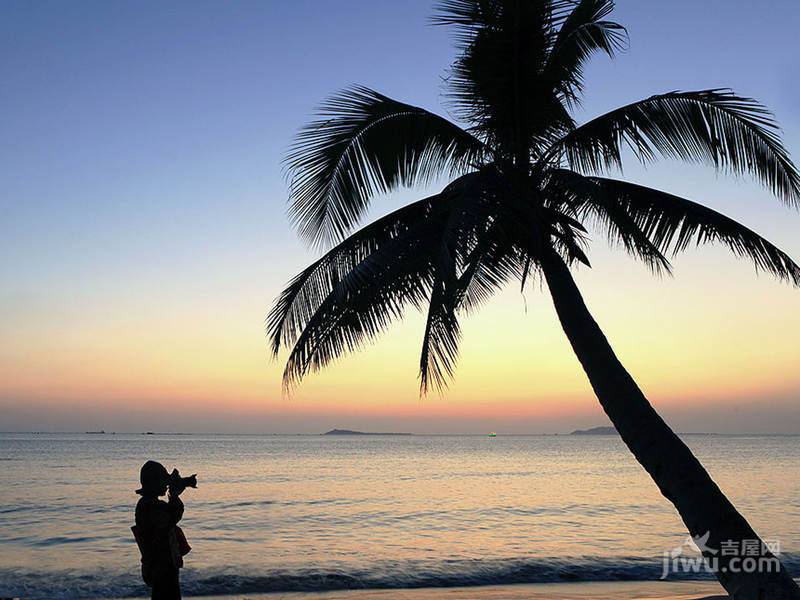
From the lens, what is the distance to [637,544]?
1811 centimetres

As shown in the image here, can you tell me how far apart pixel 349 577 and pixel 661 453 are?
10015 mm

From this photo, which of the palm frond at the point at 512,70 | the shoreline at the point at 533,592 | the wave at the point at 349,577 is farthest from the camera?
the wave at the point at 349,577

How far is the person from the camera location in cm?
514

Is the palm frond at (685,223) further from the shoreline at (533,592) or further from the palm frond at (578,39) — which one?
the shoreline at (533,592)

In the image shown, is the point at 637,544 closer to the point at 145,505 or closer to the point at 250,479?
the point at 145,505

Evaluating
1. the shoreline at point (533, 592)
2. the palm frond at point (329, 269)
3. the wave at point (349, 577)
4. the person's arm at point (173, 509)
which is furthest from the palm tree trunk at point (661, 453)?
the wave at point (349, 577)

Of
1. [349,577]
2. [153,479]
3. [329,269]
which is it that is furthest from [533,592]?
[153,479]

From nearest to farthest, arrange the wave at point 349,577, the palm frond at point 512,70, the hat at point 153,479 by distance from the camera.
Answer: the hat at point 153,479, the palm frond at point 512,70, the wave at point 349,577

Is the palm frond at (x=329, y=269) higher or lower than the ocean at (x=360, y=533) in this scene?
higher

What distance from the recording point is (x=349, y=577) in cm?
1421

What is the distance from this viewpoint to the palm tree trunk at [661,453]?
501 centimetres

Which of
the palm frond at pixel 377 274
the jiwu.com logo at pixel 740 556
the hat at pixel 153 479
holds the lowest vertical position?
the jiwu.com logo at pixel 740 556

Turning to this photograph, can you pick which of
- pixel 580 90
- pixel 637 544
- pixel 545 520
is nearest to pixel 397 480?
pixel 545 520

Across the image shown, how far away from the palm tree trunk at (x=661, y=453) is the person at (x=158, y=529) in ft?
11.0
